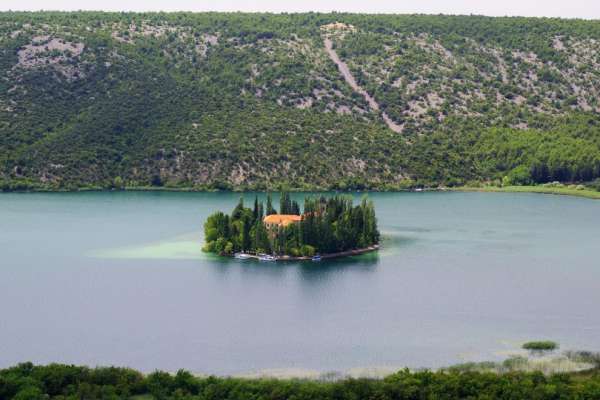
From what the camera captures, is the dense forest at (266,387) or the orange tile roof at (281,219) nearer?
the dense forest at (266,387)

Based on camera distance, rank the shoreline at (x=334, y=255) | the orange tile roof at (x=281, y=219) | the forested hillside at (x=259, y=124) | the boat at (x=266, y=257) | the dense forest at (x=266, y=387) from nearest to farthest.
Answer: the dense forest at (x=266, y=387) < the boat at (x=266, y=257) < the shoreline at (x=334, y=255) < the orange tile roof at (x=281, y=219) < the forested hillside at (x=259, y=124)

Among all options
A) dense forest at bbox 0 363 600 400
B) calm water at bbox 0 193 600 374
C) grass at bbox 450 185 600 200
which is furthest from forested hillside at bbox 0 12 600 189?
dense forest at bbox 0 363 600 400

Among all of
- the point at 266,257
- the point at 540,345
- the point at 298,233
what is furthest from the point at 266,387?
the point at 298,233

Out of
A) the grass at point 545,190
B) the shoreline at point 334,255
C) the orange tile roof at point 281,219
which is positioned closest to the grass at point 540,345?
the shoreline at point 334,255

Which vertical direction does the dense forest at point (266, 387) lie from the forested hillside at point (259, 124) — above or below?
→ below

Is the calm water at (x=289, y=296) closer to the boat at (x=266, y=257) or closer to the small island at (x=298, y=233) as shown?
the boat at (x=266, y=257)

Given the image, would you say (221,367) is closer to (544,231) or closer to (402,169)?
(544,231)

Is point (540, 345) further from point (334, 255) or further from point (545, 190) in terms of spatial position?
point (545, 190)
